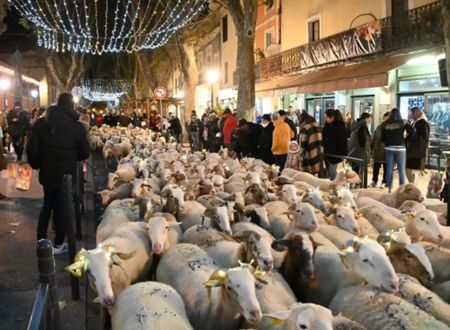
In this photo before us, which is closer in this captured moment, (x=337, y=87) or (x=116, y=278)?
(x=116, y=278)

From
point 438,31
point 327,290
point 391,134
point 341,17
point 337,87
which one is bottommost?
point 327,290

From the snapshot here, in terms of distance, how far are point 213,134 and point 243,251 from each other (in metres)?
14.7

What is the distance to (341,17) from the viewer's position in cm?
1961

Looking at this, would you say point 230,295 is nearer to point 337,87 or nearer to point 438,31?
point 438,31

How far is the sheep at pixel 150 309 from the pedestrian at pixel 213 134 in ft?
47.2

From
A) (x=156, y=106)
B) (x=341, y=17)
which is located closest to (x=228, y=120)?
(x=341, y=17)

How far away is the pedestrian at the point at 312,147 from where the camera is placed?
9.70 m

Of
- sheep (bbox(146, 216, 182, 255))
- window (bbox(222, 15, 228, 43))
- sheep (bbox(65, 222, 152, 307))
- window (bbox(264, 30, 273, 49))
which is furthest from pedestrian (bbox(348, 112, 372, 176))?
window (bbox(222, 15, 228, 43))

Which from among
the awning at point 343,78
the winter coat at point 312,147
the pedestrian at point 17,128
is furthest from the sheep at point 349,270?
the pedestrian at point 17,128

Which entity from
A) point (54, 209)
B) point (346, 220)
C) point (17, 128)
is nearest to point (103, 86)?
point (17, 128)

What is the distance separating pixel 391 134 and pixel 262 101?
18438mm

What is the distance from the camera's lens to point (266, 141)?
11742mm

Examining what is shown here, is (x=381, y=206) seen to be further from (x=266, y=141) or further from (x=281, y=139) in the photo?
(x=266, y=141)

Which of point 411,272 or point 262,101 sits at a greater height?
point 262,101
